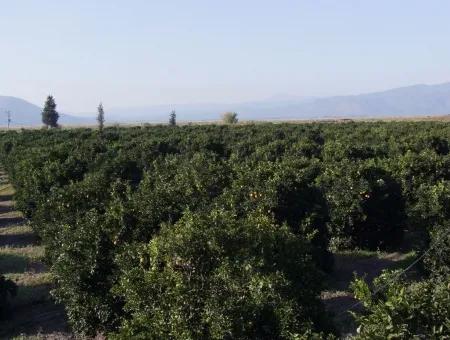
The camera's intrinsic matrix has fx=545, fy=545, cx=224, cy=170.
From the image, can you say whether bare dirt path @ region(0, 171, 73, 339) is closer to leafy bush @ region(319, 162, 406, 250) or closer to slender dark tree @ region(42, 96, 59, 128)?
leafy bush @ region(319, 162, 406, 250)

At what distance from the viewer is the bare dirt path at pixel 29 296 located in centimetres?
1379

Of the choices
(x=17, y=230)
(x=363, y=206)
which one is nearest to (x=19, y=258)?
(x=17, y=230)

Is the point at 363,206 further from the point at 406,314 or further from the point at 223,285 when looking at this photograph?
the point at 406,314

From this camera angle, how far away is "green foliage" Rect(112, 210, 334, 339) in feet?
25.5

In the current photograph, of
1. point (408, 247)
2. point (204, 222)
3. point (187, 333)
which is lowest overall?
point (408, 247)

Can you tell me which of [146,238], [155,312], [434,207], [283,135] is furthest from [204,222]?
[283,135]

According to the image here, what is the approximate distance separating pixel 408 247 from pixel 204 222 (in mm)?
11802

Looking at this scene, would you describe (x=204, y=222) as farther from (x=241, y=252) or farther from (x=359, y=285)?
(x=359, y=285)

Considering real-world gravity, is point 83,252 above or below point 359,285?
below

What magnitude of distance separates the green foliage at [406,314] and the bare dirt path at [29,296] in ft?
29.0

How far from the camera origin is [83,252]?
12.1 meters

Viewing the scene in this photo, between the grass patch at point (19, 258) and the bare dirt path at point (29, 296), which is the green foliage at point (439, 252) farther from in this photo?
the grass patch at point (19, 258)

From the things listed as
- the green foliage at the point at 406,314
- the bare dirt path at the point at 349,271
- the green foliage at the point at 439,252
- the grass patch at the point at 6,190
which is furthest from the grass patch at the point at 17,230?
the green foliage at the point at 406,314

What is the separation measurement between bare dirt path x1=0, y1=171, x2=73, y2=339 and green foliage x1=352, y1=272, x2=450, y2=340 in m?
8.82
